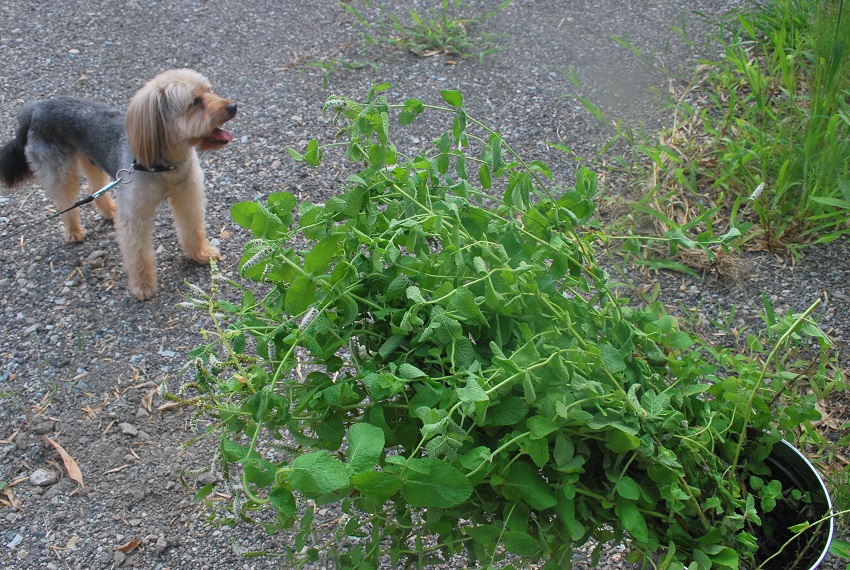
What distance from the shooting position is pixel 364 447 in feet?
3.95

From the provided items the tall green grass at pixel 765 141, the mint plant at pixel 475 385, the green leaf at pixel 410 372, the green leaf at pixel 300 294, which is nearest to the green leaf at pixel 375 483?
the mint plant at pixel 475 385

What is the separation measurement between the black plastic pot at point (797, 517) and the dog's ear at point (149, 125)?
2.44 metres

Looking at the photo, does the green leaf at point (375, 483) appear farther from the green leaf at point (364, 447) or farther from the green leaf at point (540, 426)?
the green leaf at point (540, 426)

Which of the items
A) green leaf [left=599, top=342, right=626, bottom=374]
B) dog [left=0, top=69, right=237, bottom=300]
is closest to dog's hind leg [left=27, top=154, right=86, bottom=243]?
dog [left=0, top=69, right=237, bottom=300]

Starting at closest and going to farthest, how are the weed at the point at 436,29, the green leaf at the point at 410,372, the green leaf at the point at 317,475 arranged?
the green leaf at the point at 317,475 → the green leaf at the point at 410,372 → the weed at the point at 436,29

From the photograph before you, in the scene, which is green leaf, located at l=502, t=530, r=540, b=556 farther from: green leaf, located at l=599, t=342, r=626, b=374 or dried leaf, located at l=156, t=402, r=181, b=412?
dried leaf, located at l=156, t=402, r=181, b=412

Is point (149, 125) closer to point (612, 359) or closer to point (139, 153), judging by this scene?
point (139, 153)

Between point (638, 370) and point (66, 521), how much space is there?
183cm

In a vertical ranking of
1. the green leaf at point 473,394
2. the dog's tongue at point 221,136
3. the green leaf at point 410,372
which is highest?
the green leaf at point 473,394

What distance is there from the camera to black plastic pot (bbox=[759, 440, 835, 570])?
161 centimetres

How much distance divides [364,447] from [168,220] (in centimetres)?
290

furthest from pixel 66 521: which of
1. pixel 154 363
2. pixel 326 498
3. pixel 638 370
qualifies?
pixel 638 370

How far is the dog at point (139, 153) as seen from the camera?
309 centimetres

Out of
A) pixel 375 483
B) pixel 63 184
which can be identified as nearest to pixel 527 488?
pixel 375 483
